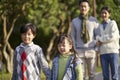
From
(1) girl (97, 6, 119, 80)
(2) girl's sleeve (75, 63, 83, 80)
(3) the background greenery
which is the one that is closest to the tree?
(3) the background greenery

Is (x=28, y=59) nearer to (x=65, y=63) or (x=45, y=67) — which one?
(x=45, y=67)

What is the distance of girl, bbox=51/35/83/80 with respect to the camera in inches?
226

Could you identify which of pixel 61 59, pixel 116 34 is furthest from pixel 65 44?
pixel 116 34

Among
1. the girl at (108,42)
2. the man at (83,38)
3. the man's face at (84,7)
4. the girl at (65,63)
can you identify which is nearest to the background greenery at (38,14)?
the girl at (108,42)

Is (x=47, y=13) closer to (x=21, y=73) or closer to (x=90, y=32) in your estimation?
(x=90, y=32)

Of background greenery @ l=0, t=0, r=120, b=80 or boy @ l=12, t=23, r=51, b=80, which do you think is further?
background greenery @ l=0, t=0, r=120, b=80

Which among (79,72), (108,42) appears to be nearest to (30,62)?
(79,72)

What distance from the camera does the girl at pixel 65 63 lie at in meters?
5.73

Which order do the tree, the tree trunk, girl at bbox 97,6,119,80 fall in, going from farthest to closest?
the tree trunk < the tree < girl at bbox 97,6,119,80

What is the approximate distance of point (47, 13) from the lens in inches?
836

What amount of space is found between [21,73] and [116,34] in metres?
3.09

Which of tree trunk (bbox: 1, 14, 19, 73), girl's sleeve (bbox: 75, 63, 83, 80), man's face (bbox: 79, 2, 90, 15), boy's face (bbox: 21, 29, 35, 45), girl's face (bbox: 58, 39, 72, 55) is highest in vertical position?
man's face (bbox: 79, 2, 90, 15)

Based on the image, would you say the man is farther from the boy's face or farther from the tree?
the tree

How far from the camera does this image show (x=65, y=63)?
581 centimetres
